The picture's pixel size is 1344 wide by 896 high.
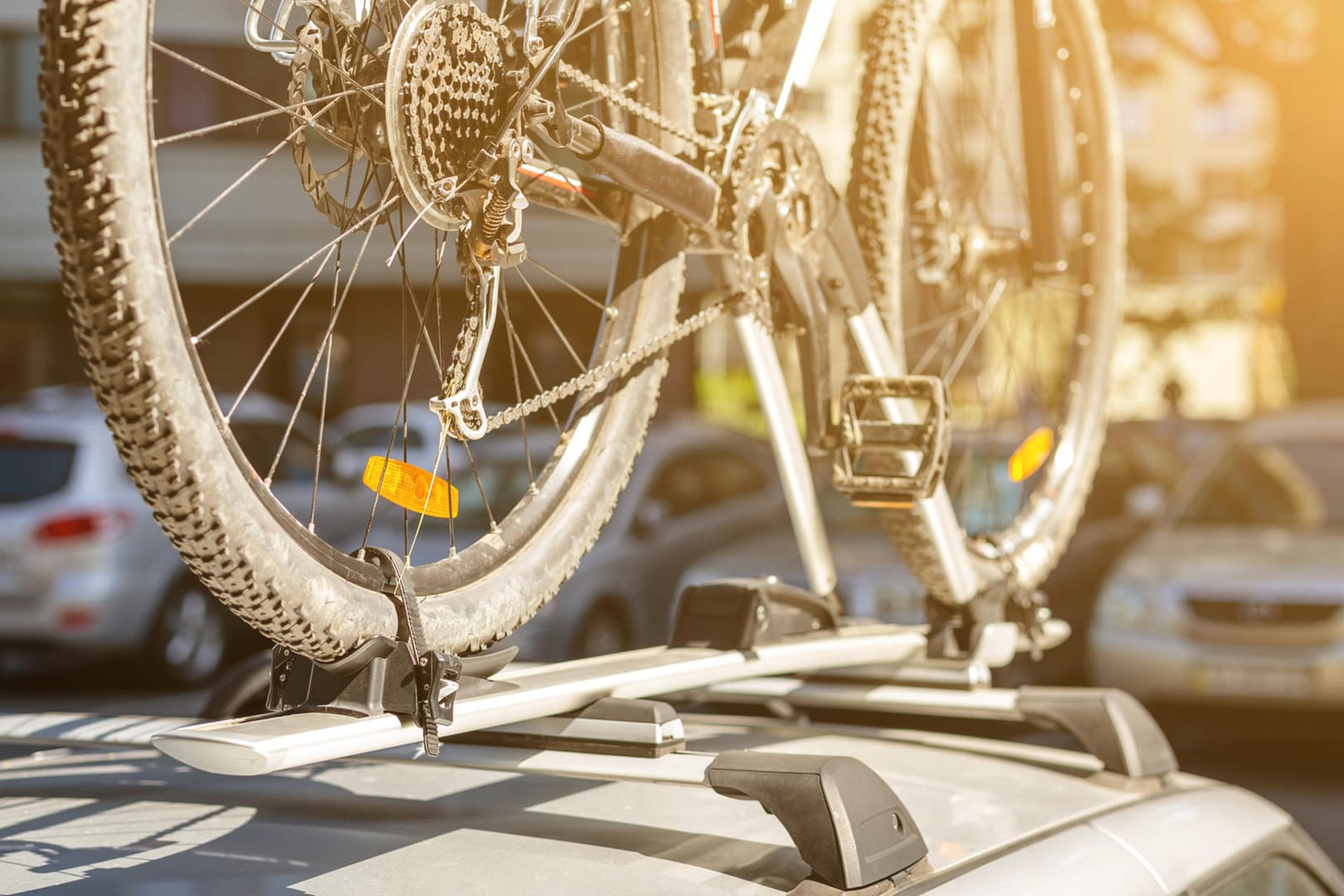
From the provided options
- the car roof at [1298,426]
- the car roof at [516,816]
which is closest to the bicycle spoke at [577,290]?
the car roof at [516,816]

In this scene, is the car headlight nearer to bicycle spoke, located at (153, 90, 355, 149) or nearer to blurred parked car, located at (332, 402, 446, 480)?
blurred parked car, located at (332, 402, 446, 480)

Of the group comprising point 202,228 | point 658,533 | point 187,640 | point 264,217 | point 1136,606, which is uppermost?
point 264,217

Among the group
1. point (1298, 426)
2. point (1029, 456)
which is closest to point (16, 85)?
point (1298, 426)

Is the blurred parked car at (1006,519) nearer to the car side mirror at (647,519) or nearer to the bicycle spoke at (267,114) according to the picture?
the car side mirror at (647,519)

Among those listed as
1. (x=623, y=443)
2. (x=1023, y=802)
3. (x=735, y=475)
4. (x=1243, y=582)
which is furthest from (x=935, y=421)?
(x=735, y=475)

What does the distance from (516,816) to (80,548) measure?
9.56 m

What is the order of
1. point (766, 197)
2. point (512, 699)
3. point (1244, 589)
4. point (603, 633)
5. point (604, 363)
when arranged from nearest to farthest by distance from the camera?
point (512, 699) < point (604, 363) < point (766, 197) < point (1244, 589) < point (603, 633)

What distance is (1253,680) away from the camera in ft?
27.1

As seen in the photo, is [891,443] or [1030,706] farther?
[891,443]

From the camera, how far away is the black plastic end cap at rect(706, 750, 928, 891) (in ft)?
5.17

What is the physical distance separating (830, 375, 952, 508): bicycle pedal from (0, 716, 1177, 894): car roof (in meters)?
0.50

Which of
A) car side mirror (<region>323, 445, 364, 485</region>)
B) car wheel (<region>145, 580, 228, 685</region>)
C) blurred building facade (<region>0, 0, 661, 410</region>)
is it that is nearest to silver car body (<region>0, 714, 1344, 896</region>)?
car side mirror (<region>323, 445, 364, 485</region>)

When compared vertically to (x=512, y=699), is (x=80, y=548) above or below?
below

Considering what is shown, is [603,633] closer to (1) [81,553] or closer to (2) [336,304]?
(1) [81,553]
